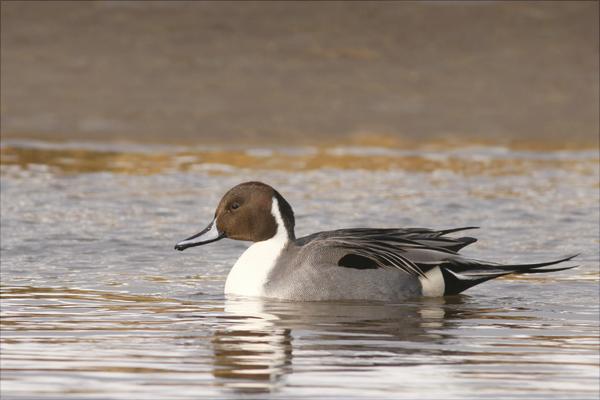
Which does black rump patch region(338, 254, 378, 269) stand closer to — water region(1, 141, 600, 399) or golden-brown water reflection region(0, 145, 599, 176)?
water region(1, 141, 600, 399)

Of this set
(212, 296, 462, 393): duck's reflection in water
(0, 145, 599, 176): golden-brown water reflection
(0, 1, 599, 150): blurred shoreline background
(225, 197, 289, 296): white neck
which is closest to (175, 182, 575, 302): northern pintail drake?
(225, 197, 289, 296): white neck

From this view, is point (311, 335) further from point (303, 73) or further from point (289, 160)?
point (303, 73)

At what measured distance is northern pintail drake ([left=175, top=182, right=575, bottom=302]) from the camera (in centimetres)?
805

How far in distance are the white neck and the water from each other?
0.14 m

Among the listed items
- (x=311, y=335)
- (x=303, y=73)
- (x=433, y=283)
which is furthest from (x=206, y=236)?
(x=303, y=73)

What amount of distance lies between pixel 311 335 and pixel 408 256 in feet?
5.17

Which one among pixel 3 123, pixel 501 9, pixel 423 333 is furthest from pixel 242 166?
pixel 423 333

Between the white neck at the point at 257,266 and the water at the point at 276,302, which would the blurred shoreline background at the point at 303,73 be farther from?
the white neck at the point at 257,266

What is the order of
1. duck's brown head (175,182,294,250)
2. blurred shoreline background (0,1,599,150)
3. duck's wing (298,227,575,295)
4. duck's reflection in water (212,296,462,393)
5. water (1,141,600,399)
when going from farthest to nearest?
blurred shoreline background (0,1,599,150) < duck's brown head (175,182,294,250) < duck's wing (298,227,575,295) < duck's reflection in water (212,296,462,393) < water (1,141,600,399)

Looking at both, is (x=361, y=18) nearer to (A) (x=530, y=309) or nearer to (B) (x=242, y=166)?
(B) (x=242, y=166)

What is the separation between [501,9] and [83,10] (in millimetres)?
5252

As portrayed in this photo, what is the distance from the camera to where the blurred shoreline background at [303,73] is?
15.9 m

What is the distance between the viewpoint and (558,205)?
11.7 m

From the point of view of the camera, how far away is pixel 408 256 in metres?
8.24
